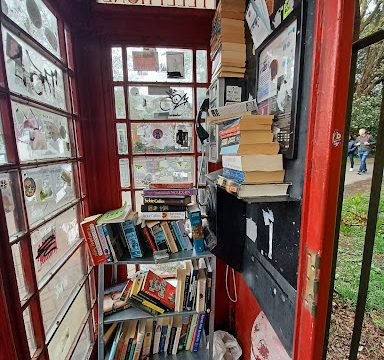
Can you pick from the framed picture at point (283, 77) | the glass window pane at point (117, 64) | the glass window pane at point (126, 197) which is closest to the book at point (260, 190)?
the framed picture at point (283, 77)

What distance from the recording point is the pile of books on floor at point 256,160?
0.74m

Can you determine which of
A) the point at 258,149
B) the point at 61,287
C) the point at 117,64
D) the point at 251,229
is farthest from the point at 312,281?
the point at 117,64

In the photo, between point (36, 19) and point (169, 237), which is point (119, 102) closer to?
point (36, 19)

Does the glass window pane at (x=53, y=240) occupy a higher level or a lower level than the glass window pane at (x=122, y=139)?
lower

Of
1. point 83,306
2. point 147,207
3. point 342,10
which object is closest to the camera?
point 342,10

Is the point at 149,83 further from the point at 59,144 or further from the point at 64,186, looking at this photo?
the point at 64,186

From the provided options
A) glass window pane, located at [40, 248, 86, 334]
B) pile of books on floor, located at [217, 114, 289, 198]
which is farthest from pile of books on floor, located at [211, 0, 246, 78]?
glass window pane, located at [40, 248, 86, 334]

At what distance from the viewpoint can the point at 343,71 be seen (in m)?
0.47

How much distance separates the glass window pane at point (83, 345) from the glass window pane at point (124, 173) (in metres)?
0.86

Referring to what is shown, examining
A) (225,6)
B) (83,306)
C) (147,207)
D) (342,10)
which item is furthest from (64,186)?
(342,10)

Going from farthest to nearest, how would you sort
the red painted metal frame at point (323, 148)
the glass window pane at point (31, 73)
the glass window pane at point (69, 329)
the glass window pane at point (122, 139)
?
the glass window pane at point (122, 139) < the glass window pane at point (69, 329) < the glass window pane at point (31, 73) < the red painted metal frame at point (323, 148)

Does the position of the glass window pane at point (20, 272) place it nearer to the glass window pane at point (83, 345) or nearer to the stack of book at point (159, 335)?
the glass window pane at point (83, 345)

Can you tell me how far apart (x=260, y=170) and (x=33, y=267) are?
896 mm

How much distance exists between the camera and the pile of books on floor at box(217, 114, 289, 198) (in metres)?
0.74
